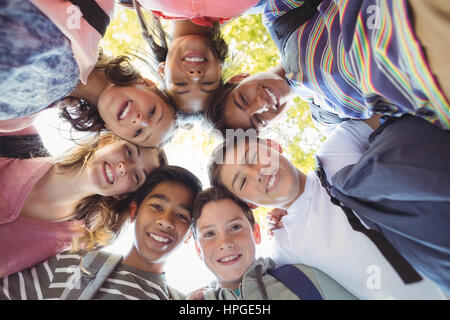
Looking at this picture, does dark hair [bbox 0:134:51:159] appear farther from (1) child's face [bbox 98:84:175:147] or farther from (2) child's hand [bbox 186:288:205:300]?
(2) child's hand [bbox 186:288:205:300]

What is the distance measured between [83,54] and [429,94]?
1369 mm

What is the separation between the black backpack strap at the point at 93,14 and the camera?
4.15ft

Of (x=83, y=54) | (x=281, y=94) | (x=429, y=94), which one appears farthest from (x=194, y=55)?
(x=429, y=94)

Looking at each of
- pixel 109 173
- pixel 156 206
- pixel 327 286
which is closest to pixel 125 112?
pixel 109 173

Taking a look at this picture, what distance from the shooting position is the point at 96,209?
2367 millimetres

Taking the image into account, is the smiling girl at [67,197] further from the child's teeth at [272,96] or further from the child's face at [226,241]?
the child's teeth at [272,96]

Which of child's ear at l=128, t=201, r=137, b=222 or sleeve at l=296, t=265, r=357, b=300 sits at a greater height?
sleeve at l=296, t=265, r=357, b=300

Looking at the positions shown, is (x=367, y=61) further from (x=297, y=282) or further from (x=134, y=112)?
(x=134, y=112)

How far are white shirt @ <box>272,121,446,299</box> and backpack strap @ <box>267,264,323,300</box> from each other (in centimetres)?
12

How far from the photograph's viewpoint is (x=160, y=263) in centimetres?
224

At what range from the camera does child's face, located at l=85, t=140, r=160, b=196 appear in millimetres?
2125

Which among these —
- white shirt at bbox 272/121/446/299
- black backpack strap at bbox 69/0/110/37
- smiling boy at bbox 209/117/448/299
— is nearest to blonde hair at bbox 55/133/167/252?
smiling boy at bbox 209/117/448/299

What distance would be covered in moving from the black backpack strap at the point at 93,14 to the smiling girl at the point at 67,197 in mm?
1024
